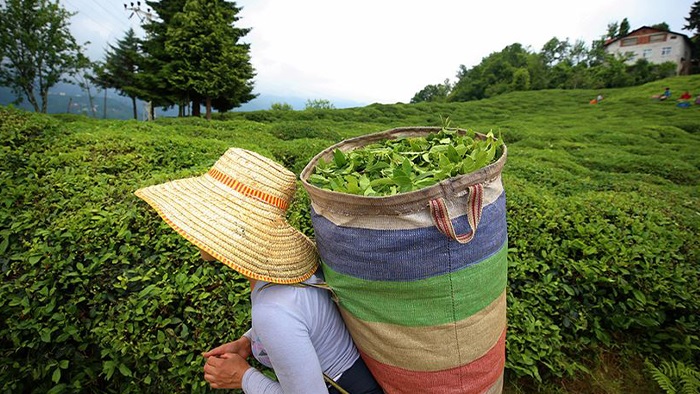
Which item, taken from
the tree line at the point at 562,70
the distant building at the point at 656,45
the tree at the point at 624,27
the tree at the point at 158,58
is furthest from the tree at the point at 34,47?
the tree at the point at 624,27

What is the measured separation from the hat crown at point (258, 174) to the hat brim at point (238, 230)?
46 mm

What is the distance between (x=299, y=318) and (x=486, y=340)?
638mm

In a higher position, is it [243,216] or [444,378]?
[243,216]

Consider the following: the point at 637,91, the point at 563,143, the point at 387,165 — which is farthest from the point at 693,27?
the point at 387,165

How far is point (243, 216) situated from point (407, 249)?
58 cm

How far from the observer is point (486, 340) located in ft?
4.14

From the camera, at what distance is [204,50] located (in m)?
17.6

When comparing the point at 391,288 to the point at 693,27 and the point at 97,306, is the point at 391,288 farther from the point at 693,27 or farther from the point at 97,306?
the point at 693,27

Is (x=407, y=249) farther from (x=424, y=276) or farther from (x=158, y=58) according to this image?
(x=158, y=58)

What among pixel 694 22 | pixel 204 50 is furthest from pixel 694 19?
pixel 204 50

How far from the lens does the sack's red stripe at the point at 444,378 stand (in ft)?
4.07

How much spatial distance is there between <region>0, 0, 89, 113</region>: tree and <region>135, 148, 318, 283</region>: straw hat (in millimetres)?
27770

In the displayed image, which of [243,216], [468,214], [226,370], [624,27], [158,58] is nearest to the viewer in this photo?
[468,214]

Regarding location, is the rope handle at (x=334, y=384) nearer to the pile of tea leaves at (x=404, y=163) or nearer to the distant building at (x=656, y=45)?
the pile of tea leaves at (x=404, y=163)
